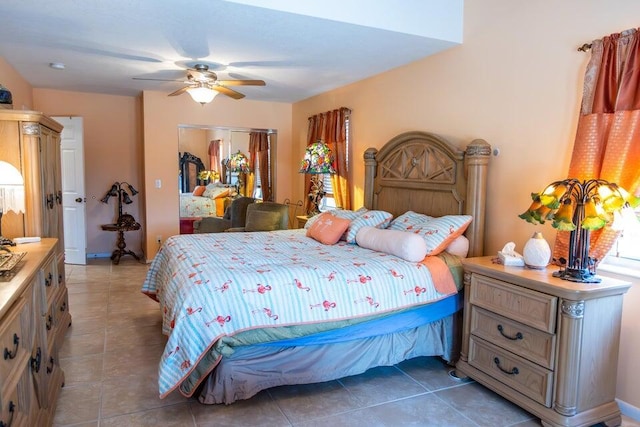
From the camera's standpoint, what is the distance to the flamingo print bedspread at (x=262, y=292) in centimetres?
246

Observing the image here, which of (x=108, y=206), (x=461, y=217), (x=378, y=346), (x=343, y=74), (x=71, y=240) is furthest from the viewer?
(x=108, y=206)

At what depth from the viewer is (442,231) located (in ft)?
11.0

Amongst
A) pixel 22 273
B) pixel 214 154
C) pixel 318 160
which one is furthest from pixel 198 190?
pixel 22 273

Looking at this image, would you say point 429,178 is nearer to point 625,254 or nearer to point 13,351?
point 625,254

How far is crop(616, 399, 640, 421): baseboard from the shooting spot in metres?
2.59

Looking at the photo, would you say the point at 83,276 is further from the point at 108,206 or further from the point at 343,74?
the point at 343,74

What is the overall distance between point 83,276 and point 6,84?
8.01 feet

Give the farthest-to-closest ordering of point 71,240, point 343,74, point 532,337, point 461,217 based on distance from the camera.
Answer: point 71,240 < point 343,74 < point 461,217 < point 532,337

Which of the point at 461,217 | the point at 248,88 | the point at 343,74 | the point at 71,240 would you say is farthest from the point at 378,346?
the point at 71,240

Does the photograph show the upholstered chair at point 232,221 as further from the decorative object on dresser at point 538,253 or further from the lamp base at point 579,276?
the lamp base at point 579,276

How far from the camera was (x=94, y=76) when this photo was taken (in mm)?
5211

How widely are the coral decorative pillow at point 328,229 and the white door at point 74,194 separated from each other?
3.87m

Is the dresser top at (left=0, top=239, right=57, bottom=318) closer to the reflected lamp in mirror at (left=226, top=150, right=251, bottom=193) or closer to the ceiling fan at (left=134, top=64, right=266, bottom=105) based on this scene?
the ceiling fan at (left=134, top=64, right=266, bottom=105)

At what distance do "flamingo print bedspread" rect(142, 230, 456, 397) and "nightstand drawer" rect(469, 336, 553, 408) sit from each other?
0.44 m
